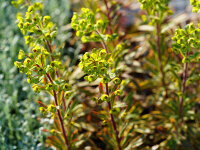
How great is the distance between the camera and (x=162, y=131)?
226cm

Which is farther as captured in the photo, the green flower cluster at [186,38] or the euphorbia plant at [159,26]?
the euphorbia plant at [159,26]

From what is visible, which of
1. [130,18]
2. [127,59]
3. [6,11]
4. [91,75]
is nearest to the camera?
[91,75]

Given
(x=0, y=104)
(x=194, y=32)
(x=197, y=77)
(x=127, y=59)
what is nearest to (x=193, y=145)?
(x=197, y=77)

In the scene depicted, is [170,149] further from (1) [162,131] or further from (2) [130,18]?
(2) [130,18]

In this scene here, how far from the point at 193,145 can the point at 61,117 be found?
129 cm

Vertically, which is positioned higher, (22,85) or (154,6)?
(154,6)

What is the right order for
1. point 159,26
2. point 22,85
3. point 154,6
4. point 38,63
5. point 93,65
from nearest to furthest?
point 93,65 < point 38,63 < point 154,6 < point 159,26 < point 22,85

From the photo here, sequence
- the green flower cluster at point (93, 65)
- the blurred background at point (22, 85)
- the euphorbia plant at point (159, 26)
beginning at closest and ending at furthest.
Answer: the green flower cluster at point (93, 65)
the euphorbia plant at point (159, 26)
the blurred background at point (22, 85)

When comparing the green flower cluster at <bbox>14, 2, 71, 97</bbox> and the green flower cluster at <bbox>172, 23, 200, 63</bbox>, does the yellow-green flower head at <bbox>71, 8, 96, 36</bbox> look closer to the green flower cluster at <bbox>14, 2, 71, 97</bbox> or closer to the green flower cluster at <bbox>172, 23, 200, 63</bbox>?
the green flower cluster at <bbox>14, 2, 71, 97</bbox>

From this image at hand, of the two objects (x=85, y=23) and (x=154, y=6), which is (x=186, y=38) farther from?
(x=85, y=23)

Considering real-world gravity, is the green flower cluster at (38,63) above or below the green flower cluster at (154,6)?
below

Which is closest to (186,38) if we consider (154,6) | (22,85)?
(154,6)

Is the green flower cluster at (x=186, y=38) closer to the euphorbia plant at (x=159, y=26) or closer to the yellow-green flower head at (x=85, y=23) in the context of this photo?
the euphorbia plant at (x=159, y=26)

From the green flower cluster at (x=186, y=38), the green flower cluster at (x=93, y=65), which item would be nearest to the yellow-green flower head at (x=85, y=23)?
the green flower cluster at (x=93, y=65)
